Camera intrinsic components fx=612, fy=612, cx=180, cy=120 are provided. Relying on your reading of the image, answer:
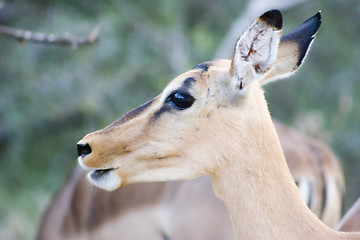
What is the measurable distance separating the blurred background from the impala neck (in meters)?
4.41

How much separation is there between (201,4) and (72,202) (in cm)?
460

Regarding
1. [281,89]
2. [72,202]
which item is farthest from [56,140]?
[281,89]

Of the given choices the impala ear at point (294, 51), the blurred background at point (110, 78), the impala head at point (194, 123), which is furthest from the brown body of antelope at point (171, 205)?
the impala head at point (194, 123)

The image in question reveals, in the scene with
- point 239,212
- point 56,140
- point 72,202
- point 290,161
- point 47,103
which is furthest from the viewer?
point 56,140

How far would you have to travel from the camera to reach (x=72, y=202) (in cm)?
549

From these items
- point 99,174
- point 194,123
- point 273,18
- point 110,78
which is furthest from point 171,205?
point 110,78

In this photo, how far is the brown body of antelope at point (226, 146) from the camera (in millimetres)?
2557

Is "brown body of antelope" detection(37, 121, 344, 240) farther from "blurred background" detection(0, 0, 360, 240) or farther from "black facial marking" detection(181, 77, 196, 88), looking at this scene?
"black facial marking" detection(181, 77, 196, 88)

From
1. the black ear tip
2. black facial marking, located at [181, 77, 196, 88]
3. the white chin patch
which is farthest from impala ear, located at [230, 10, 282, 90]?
the white chin patch

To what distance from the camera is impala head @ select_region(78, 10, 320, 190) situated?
2594mm

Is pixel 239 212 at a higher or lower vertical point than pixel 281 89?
higher

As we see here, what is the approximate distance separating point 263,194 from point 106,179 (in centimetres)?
71

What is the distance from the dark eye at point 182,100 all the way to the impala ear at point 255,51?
20cm

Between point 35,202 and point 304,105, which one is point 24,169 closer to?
point 35,202
